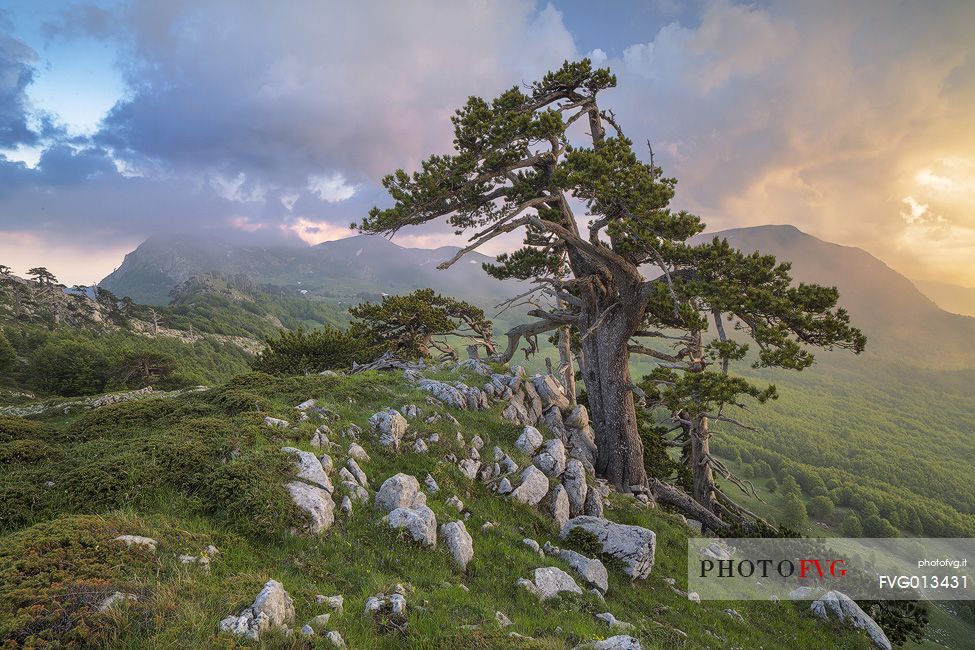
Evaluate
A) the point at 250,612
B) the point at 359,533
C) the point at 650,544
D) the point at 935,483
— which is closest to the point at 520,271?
the point at 650,544

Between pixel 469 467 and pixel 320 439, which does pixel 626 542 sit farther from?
pixel 320 439

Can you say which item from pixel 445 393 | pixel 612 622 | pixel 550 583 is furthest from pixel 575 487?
pixel 445 393

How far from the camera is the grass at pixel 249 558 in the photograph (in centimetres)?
499

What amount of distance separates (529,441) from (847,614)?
10383 mm

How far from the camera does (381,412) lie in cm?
1342

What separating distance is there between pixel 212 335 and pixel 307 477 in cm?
16672

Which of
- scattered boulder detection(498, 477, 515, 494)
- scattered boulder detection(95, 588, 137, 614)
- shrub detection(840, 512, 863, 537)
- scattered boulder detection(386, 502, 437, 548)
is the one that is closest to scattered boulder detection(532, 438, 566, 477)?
scattered boulder detection(498, 477, 515, 494)

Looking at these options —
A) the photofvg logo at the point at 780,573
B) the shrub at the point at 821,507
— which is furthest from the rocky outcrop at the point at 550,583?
the shrub at the point at 821,507

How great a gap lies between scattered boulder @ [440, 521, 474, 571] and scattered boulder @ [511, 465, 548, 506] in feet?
9.74

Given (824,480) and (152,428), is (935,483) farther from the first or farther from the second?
(152,428)

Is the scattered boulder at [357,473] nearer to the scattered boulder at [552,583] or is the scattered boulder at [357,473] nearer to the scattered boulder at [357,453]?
the scattered boulder at [357,453]

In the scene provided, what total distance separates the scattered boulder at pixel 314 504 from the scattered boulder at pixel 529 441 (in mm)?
7703

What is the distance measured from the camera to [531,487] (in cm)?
1262

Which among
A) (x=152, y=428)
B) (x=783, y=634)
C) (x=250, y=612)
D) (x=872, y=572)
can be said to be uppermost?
(x=152, y=428)
